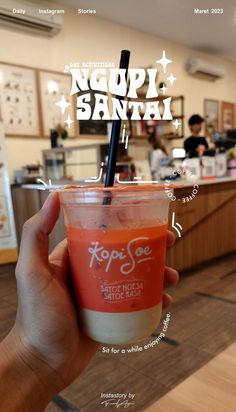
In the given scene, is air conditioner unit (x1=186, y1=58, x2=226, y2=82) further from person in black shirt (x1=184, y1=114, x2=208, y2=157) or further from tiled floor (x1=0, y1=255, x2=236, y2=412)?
tiled floor (x1=0, y1=255, x2=236, y2=412)

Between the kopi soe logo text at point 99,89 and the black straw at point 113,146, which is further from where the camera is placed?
the kopi soe logo text at point 99,89

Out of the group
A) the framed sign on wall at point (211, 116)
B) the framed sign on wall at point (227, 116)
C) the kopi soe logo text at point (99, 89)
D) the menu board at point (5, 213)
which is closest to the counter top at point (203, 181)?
the kopi soe logo text at point (99, 89)

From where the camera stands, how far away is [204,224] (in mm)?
2518

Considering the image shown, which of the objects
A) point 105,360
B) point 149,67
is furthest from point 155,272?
point 149,67

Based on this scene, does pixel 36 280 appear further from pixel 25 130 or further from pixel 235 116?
pixel 235 116

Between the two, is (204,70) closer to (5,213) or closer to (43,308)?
(5,213)

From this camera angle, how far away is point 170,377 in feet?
4.32

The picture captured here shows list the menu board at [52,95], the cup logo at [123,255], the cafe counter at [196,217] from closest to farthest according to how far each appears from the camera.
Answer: the cup logo at [123,255], the cafe counter at [196,217], the menu board at [52,95]

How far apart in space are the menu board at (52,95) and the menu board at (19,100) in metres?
0.08

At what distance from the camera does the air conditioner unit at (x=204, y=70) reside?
4496mm

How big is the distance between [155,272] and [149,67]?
12.6 feet

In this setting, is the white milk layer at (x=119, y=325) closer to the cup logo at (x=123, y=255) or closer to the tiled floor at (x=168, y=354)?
the cup logo at (x=123, y=255)

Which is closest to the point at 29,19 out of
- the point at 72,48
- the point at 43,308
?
the point at 72,48

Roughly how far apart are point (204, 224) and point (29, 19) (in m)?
2.42
